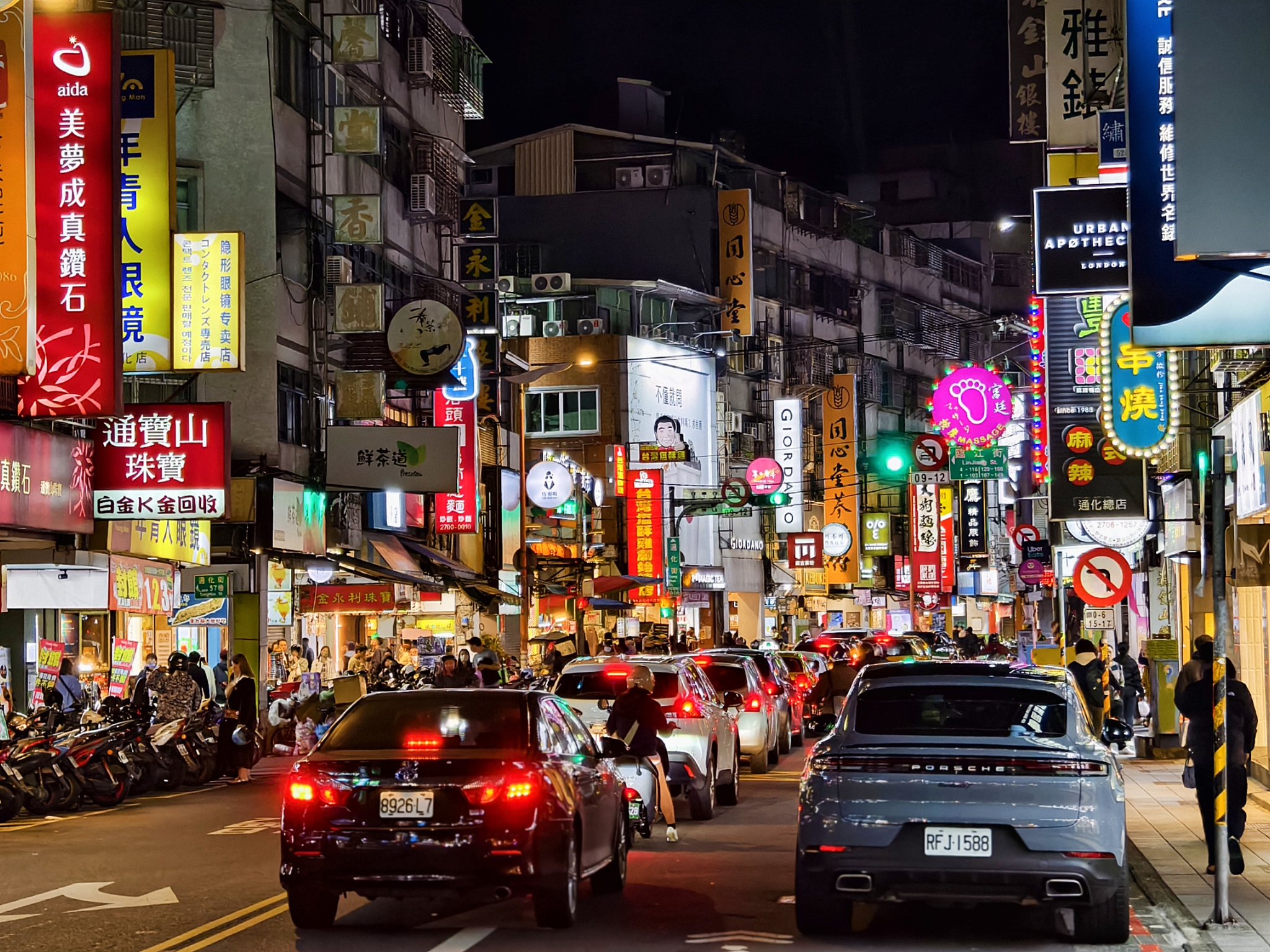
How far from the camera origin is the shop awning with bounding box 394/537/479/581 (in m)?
42.1

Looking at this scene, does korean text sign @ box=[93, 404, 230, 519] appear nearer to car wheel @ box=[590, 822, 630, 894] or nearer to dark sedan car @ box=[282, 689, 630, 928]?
car wheel @ box=[590, 822, 630, 894]

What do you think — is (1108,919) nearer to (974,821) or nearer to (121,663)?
(974,821)

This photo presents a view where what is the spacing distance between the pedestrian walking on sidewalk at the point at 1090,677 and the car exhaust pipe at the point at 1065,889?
40.6 feet

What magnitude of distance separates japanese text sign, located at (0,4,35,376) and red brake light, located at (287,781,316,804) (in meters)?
9.20

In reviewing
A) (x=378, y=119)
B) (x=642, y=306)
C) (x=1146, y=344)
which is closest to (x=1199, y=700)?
(x=1146, y=344)

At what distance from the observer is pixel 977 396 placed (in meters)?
37.1

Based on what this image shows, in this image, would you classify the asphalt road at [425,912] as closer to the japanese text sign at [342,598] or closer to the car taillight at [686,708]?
the car taillight at [686,708]

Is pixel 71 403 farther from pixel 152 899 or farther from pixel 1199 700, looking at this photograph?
pixel 1199 700

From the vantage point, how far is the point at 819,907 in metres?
11.0

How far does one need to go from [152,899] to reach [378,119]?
87.4 ft

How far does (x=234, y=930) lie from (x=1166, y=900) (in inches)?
256

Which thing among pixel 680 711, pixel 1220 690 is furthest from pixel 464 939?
pixel 680 711

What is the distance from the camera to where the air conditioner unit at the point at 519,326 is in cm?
6825

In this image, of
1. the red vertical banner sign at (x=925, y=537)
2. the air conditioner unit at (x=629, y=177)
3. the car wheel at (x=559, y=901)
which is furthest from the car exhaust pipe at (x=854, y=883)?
the red vertical banner sign at (x=925, y=537)
